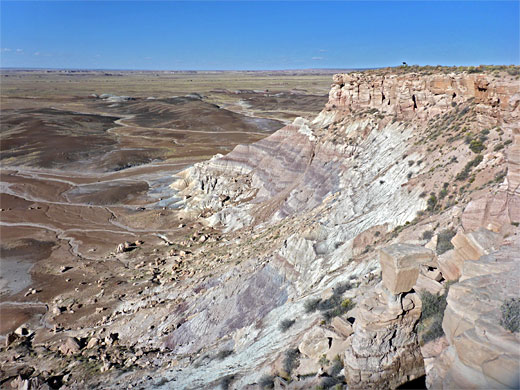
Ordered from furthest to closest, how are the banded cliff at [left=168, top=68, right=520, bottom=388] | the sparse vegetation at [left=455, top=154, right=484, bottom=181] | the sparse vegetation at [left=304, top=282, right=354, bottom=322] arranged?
the sparse vegetation at [left=455, top=154, right=484, bottom=181] < the sparse vegetation at [left=304, top=282, right=354, bottom=322] < the banded cliff at [left=168, top=68, right=520, bottom=388]

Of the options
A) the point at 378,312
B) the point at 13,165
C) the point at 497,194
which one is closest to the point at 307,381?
the point at 378,312

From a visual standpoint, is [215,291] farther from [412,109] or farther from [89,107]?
[89,107]

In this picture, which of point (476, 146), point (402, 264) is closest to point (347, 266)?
point (402, 264)

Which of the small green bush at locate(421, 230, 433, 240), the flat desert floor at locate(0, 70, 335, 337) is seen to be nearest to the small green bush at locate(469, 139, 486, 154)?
the small green bush at locate(421, 230, 433, 240)

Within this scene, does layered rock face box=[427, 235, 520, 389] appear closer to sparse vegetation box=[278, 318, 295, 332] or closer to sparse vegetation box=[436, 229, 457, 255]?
sparse vegetation box=[436, 229, 457, 255]

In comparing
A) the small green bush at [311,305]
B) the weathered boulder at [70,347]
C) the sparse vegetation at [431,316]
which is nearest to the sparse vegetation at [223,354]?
the small green bush at [311,305]

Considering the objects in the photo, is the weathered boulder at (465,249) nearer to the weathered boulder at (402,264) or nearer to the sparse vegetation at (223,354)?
the weathered boulder at (402,264)

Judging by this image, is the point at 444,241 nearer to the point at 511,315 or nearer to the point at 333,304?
the point at 333,304

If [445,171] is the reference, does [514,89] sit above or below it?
above
